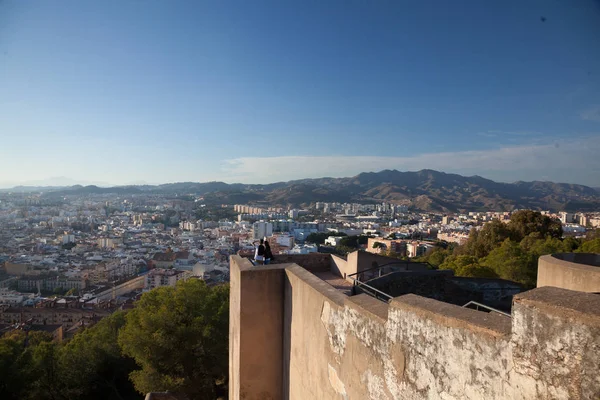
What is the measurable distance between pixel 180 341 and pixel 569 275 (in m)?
9.65

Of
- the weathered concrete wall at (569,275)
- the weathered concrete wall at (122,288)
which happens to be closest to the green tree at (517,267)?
the weathered concrete wall at (569,275)

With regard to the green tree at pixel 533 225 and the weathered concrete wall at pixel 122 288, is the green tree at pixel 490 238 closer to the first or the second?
the green tree at pixel 533 225

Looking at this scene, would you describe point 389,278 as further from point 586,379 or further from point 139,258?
point 139,258

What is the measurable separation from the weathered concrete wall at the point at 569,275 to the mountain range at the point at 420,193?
4485 inches

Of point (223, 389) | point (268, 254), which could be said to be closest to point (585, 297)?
point (268, 254)

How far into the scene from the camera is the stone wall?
1.46 metres

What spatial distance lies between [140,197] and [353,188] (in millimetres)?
89975

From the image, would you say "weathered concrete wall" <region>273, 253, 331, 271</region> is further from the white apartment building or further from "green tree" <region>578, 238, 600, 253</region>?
the white apartment building

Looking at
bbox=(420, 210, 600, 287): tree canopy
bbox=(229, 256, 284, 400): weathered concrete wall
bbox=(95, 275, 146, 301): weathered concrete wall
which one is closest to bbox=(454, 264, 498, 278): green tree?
bbox=(420, 210, 600, 287): tree canopy

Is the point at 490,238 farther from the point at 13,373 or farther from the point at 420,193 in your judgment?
the point at 420,193

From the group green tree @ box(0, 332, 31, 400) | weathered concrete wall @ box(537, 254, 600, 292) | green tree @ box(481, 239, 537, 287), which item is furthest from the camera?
green tree @ box(481, 239, 537, 287)

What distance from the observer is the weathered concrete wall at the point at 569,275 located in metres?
3.91

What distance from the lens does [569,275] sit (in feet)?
13.8

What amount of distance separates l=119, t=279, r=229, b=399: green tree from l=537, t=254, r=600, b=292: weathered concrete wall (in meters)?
8.75
